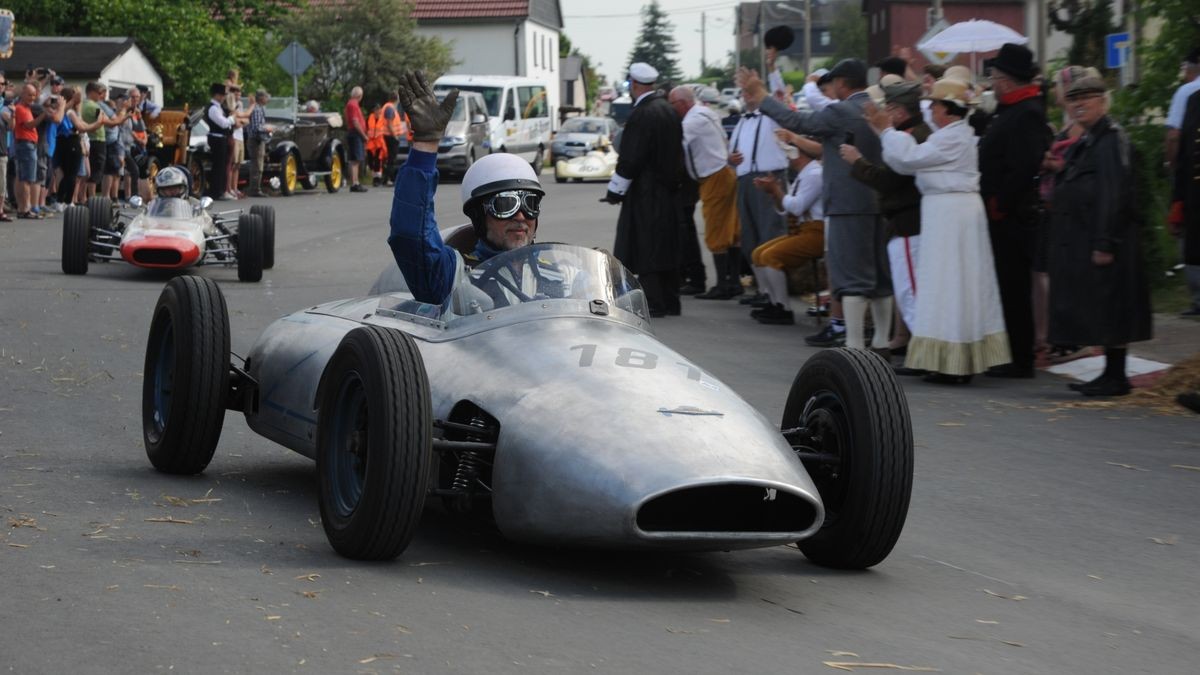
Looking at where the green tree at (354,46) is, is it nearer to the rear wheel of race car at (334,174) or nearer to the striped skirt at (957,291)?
the rear wheel of race car at (334,174)

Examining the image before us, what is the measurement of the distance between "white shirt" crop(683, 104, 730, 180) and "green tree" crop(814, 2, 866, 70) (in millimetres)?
89777

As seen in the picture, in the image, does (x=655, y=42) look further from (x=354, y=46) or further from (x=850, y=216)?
(x=850, y=216)

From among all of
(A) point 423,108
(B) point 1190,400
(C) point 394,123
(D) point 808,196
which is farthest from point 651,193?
(C) point 394,123

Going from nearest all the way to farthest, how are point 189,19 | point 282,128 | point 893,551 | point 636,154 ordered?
point 893,551 < point 636,154 < point 282,128 < point 189,19

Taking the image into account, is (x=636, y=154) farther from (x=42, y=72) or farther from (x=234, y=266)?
(x=42, y=72)

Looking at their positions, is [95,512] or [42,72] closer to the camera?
[95,512]

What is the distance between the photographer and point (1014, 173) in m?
12.0

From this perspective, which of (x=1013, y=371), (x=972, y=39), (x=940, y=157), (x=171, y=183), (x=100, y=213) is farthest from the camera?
(x=972, y=39)

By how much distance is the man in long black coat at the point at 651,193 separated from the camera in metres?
15.7

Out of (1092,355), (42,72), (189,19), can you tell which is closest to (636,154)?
(1092,355)

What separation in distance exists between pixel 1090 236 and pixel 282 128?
86.5ft

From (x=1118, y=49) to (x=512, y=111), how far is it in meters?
28.5

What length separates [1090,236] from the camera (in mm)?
11320

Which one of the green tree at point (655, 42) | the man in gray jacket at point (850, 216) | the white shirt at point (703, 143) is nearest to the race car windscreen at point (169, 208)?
the white shirt at point (703, 143)
